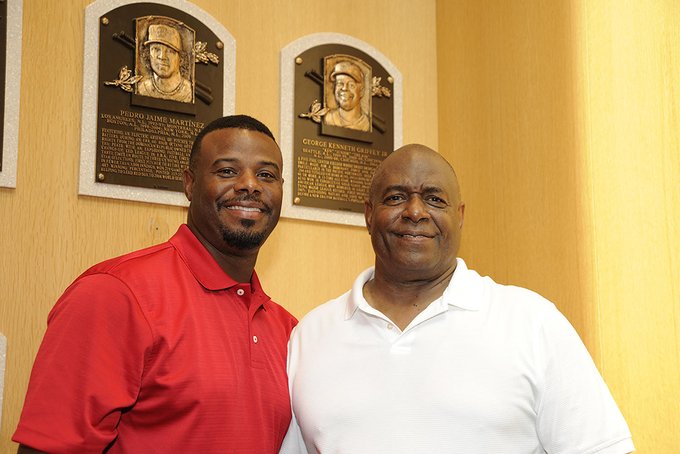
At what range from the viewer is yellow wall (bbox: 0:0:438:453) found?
11.3 feet

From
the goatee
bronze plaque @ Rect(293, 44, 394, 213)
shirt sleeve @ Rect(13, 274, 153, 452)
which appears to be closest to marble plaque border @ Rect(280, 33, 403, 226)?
bronze plaque @ Rect(293, 44, 394, 213)

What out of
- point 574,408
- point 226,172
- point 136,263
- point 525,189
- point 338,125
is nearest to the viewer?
point 574,408

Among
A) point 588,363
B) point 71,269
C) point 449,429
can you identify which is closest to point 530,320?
point 588,363

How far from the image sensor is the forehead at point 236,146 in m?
2.48

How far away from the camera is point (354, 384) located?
7.34 feet

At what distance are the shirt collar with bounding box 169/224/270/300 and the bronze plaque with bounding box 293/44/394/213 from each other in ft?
5.61

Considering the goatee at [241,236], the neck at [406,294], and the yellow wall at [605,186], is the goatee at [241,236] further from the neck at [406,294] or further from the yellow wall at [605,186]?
the yellow wall at [605,186]

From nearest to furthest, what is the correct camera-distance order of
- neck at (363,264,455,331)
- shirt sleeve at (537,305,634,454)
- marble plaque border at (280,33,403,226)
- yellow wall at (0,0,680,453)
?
shirt sleeve at (537,305,634,454) < neck at (363,264,455,331) < yellow wall at (0,0,680,453) < marble plaque border at (280,33,403,226)

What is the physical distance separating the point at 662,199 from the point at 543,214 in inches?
20.9

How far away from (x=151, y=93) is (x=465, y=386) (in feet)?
7.50

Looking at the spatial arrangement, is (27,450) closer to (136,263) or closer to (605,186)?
(136,263)

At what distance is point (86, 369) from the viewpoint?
201 centimetres

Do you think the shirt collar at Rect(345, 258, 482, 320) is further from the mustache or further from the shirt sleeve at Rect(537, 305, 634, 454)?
the mustache

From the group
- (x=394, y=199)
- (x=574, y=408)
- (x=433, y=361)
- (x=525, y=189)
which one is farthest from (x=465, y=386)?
(x=525, y=189)
